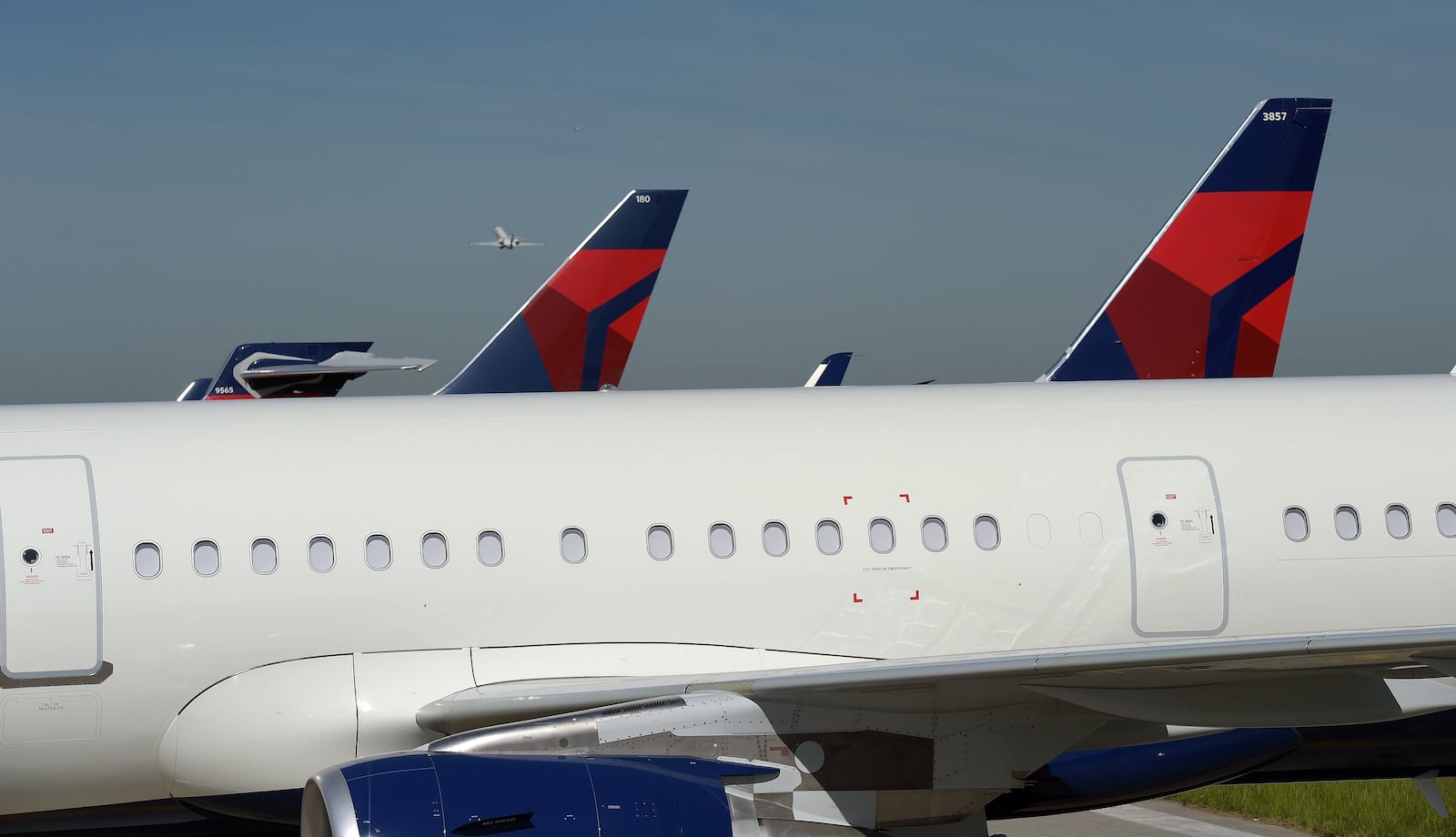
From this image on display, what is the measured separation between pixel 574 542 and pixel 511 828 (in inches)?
111

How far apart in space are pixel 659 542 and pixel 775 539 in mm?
749

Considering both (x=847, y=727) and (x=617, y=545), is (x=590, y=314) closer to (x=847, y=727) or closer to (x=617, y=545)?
(x=617, y=545)

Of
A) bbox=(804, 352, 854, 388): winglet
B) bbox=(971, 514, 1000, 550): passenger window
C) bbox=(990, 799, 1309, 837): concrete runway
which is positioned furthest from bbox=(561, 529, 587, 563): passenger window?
bbox=(804, 352, 854, 388): winglet

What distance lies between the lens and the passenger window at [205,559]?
9.04 meters

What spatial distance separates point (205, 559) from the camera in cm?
907

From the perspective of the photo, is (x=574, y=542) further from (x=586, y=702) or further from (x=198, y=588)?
(x=198, y=588)

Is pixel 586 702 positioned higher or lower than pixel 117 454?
lower

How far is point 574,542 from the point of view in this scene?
9.47 m

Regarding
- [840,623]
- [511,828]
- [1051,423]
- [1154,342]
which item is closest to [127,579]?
[511,828]

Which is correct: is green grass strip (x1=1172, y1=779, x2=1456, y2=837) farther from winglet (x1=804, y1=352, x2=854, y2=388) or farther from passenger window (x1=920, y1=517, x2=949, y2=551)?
winglet (x1=804, y1=352, x2=854, y2=388)

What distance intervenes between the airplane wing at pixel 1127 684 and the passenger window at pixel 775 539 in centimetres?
107

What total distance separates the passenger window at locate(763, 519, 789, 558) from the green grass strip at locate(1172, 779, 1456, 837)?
216 inches

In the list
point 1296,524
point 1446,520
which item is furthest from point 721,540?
point 1446,520

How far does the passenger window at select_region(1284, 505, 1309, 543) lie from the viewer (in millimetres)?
10219
